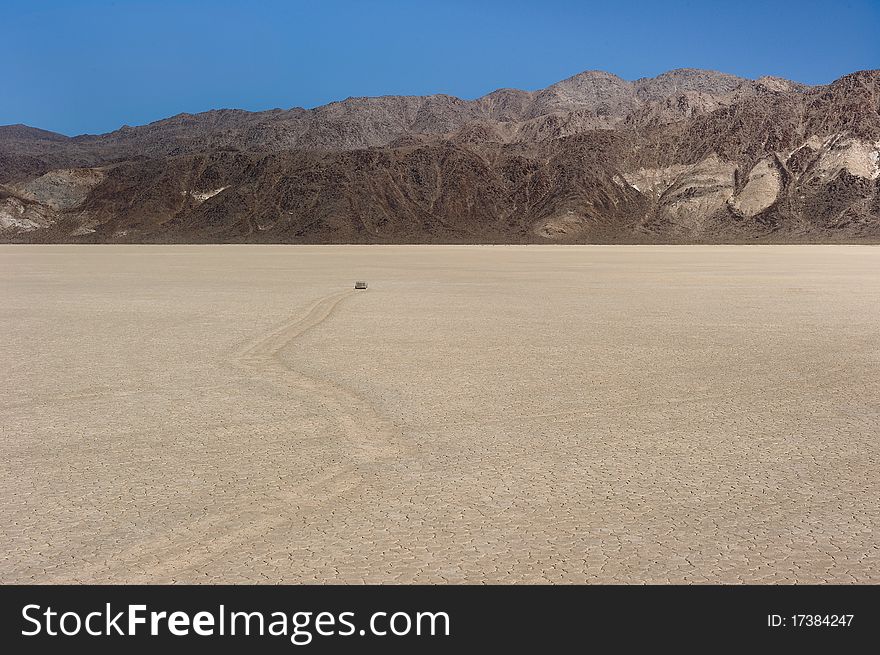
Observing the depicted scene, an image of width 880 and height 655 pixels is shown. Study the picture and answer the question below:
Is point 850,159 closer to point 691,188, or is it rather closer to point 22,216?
point 691,188

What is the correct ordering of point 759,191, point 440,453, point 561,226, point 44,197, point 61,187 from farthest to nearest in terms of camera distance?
point 61,187, point 44,197, point 561,226, point 759,191, point 440,453

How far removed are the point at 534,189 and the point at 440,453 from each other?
120 metres

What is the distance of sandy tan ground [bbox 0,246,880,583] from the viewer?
16.1 feet

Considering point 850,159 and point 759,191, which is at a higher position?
point 850,159

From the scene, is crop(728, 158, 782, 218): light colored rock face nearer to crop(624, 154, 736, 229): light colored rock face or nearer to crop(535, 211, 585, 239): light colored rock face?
crop(624, 154, 736, 229): light colored rock face

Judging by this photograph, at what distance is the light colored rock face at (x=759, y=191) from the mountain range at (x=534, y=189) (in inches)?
7.3

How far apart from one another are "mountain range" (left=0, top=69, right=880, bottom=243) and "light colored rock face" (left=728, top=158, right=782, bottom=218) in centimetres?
19

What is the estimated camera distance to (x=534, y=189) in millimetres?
124375

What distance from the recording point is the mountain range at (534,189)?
109438 millimetres

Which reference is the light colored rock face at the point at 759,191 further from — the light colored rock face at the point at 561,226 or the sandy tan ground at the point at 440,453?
the sandy tan ground at the point at 440,453

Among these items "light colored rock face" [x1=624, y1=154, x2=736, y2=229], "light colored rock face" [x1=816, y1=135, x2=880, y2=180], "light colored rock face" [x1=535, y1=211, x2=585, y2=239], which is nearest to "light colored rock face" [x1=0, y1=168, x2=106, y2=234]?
"light colored rock face" [x1=535, y1=211, x2=585, y2=239]

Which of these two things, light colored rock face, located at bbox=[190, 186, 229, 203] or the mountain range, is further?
light colored rock face, located at bbox=[190, 186, 229, 203]

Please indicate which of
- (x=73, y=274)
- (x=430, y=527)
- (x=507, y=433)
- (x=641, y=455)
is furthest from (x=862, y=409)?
(x=73, y=274)

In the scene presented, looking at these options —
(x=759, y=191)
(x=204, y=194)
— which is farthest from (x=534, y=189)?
(x=204, y=194)
